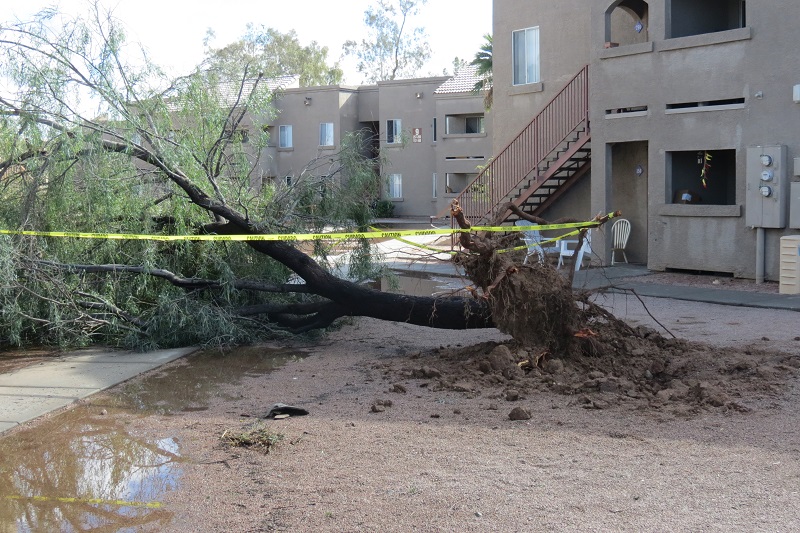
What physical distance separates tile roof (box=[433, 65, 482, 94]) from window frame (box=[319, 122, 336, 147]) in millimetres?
6506

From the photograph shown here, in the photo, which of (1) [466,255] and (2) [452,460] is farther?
(1) [466,255]

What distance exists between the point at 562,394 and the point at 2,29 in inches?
284

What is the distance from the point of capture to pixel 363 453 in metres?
6.23

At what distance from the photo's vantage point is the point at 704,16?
1889 cm

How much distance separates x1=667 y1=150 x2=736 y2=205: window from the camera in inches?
710

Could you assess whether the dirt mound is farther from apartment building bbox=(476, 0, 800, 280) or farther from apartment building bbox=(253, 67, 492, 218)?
apartment building bbox=(253, 67, 492, 218)

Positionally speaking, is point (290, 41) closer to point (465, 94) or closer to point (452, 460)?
point (465, 94)

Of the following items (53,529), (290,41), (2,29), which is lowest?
(53,529)

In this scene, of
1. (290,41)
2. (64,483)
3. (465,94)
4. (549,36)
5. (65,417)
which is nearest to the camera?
(64,483)

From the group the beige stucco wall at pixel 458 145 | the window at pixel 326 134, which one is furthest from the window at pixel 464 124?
the window at pixel 326 134

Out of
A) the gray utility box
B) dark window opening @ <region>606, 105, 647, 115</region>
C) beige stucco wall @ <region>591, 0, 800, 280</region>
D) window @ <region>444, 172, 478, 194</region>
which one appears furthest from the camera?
window @ <region>444, 172, 478, 194</region>

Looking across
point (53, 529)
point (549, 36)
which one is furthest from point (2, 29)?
point (549, 36)

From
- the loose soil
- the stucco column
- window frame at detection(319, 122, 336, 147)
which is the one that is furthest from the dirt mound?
window frame at detection(319, 122, 336, 147)

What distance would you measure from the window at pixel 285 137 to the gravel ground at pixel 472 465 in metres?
42.0
